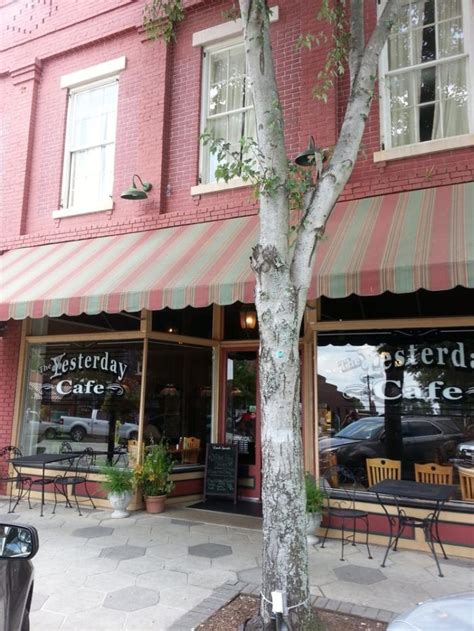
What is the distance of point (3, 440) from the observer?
8867 millimetres

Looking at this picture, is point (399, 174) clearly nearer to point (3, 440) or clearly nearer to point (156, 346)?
point (156, 346)

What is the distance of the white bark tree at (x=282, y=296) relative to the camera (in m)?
3.66

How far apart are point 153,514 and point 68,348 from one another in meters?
3.08

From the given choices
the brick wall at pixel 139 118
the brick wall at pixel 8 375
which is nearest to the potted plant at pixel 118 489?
the brick wall at pixel 8 375

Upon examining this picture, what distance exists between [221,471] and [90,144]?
580cm

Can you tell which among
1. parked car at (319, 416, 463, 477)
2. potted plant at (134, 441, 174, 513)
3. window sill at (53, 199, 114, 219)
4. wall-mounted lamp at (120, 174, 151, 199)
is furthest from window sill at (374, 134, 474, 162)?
potted plant at (134, 441, 174, 513)

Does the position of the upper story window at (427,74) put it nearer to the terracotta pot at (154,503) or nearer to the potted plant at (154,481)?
the potted plant at (154,481)

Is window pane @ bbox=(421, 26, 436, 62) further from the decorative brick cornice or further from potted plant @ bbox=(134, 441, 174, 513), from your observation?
the decorative brick cornice

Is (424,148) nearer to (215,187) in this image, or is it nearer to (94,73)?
(215,187)

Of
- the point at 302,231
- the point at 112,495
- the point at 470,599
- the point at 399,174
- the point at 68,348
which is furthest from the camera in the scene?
the point at 68,348

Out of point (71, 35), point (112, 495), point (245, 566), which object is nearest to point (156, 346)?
point (112, 495)

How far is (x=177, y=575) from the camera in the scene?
16.6ft

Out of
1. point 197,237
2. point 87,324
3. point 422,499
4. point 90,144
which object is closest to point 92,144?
point 90,144

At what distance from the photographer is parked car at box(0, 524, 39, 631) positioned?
2438mm
